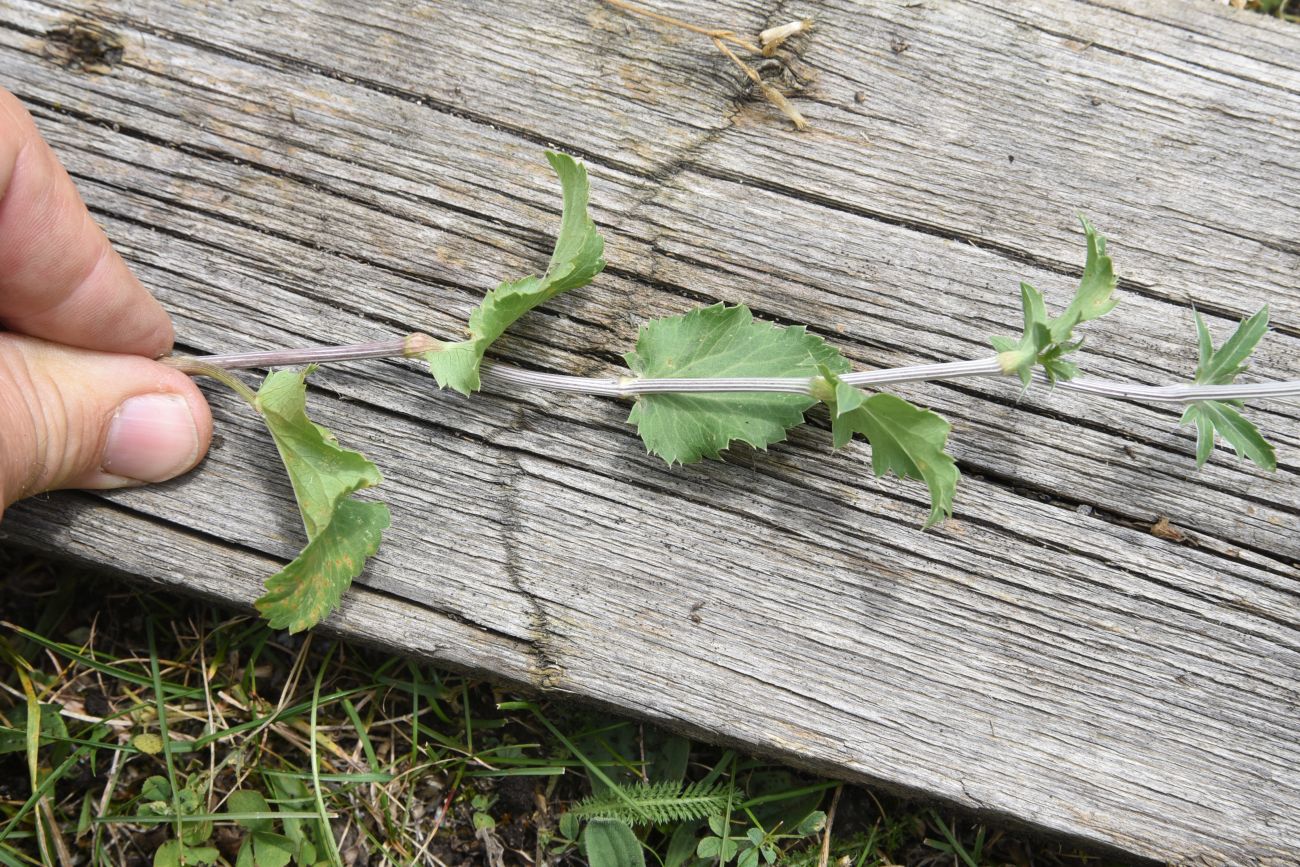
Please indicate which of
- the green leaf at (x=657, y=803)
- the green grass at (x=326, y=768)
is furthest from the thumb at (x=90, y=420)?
the green leaf at (x=657, y=803)

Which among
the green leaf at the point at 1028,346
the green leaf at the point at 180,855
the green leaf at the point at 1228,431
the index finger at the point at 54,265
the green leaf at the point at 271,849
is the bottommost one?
the green leaf at the point at 180,855

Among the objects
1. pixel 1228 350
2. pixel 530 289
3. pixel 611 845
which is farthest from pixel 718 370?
pixel 611 845

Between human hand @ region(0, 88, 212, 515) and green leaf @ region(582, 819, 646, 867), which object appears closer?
human hand @ region(0, 88, 212, 515)

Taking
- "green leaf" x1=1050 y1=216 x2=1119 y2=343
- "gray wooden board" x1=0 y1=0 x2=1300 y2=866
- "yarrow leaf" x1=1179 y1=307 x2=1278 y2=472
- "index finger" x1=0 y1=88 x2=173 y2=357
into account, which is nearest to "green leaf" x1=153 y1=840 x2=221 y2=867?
"gray wooden board" x1=0 y1=0 x2=1300 y2=866

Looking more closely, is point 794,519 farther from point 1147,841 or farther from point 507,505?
point 1147,841

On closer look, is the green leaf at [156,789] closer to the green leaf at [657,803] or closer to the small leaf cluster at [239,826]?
the small leaf cluster at [239,826]

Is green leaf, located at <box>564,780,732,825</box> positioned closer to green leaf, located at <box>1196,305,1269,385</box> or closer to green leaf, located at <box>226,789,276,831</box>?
green leaf, located at <box>226,789,276,831</box>
